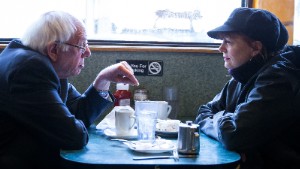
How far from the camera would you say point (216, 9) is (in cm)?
231

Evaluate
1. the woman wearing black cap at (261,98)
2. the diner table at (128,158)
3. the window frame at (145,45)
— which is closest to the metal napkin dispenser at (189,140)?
the diner table at (128,158)

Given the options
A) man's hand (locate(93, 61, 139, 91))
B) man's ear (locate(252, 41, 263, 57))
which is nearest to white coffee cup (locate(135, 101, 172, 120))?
man's hand (locate(93, 61, 139, 91))

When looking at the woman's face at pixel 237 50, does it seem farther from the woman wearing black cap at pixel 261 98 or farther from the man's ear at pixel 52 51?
the man's ear at pixel 52 51

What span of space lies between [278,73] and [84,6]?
122 centimetres

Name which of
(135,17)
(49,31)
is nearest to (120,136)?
(49,31)

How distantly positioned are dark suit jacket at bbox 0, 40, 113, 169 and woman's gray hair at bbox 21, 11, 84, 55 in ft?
0.28

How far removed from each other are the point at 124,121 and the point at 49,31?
42 cm


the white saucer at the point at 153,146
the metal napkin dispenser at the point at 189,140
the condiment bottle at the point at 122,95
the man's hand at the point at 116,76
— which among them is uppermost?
the man's hand at the point at 116,76

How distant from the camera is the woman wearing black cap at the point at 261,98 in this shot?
52.1 inches

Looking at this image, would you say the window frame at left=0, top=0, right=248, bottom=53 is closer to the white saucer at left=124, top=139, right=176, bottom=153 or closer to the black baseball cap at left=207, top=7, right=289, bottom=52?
the black baseball cap at left=207, top=7, right=289, bottom=52

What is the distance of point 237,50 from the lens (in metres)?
1.62

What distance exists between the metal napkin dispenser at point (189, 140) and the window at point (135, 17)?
1021 millimetres

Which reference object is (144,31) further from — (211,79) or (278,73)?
(278,73)

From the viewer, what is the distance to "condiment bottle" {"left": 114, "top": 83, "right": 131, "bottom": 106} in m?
2.05
